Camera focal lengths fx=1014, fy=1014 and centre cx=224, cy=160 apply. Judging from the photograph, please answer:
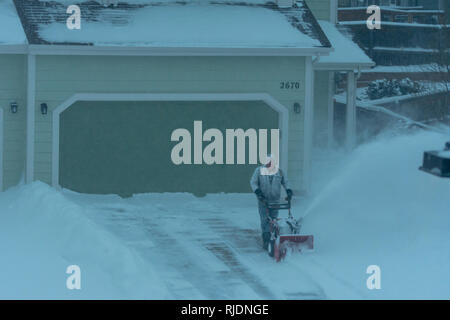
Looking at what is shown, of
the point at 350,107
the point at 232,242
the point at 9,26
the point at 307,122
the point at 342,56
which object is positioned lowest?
the point at 232,242

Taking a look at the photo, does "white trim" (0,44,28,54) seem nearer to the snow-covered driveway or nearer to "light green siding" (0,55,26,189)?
"light green siding" (0,55,26,189)

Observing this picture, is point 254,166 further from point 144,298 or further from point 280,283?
point 144,298

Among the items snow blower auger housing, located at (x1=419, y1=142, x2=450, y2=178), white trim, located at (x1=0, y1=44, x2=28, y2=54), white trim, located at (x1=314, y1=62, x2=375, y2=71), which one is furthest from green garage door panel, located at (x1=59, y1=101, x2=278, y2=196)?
snow blower auger housing, located at (x1=419, y1=142, x2=450, y2=178)

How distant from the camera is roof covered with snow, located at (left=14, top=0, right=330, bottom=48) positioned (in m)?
23.6

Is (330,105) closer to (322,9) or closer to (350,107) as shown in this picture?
(350,107)

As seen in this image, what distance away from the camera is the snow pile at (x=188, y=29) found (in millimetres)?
23625

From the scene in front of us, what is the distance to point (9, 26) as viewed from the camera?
24391 millimetres

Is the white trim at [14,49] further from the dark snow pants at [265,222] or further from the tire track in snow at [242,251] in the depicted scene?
the dark snow pants at [265,222]

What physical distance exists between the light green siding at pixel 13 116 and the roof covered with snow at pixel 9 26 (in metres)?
0.50

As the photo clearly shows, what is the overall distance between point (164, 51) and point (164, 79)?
2.57 feet

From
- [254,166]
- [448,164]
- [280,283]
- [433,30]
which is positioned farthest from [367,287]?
[433,30]

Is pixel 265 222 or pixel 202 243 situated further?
pixel 202 243

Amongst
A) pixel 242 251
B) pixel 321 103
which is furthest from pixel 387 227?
pixel 321 103

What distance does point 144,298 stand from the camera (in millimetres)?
14375
